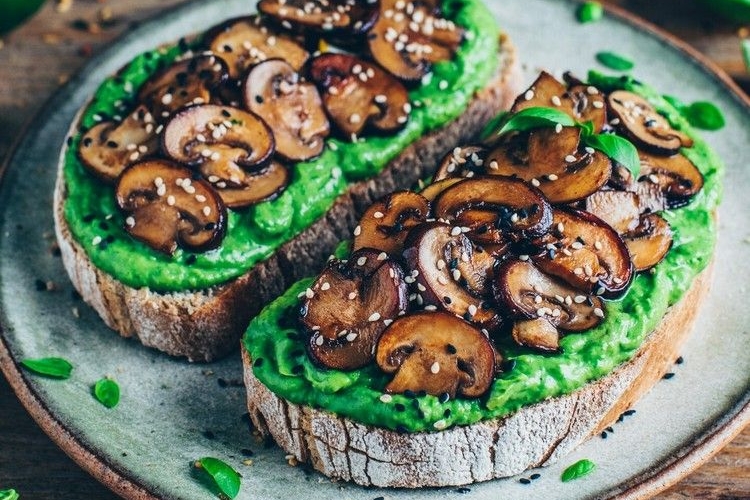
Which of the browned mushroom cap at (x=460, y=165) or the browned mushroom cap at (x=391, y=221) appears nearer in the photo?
the browned mushroom cap at (x=391, y=221)

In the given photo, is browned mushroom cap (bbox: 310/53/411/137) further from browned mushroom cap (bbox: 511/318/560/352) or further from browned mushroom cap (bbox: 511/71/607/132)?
browned mushroom cap (bbox: 511/318/560/352)

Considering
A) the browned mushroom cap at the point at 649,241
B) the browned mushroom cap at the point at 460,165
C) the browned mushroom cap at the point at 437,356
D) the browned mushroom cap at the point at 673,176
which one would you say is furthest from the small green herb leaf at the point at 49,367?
the browned mushroom cap at the point at 673,176

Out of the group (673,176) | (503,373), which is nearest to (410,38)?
(673,176)

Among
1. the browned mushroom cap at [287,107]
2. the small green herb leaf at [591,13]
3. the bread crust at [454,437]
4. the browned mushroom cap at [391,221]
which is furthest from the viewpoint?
the small green herb leaf at [591,13]

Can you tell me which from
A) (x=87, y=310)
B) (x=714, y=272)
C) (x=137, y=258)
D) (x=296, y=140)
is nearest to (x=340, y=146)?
(x=296, y=140)

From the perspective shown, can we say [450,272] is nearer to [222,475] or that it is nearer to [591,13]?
[222,475]

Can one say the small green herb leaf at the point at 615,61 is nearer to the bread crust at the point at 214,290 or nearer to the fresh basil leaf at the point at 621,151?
the bread crust at the point at 214,290
